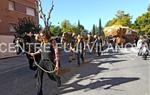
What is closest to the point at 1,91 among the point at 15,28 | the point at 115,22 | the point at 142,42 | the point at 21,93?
the point at 21,93

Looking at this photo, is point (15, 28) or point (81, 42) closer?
point (81, 42)

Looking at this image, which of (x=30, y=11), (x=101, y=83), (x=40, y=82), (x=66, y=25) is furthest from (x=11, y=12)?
(x=66, y=25)

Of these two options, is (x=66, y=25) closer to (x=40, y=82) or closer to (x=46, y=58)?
(x=46, y=58)

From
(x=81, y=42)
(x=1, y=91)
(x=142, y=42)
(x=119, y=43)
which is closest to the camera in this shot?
(x=1, y=91)

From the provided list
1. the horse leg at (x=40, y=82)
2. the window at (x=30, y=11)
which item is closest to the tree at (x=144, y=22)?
the window at (x=30, y=11)

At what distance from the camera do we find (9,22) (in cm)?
4328

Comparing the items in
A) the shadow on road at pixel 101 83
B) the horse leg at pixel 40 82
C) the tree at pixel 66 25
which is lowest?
the shadow on road at pixel 101 83

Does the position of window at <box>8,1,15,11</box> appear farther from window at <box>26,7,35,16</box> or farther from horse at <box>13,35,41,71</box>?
horse at <box>13,35,41,71</box>

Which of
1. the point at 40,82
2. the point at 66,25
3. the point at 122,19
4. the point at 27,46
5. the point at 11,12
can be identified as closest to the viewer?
the point at 40,82

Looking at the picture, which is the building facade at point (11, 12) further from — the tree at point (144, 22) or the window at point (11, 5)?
the tree at point (144, 22)

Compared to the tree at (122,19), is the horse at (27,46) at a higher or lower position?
lower

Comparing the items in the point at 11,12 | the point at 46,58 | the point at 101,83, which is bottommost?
the point at 101,83

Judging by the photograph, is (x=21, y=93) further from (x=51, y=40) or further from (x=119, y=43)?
(x=119, y=43)

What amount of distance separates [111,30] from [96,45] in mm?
21194
